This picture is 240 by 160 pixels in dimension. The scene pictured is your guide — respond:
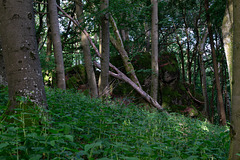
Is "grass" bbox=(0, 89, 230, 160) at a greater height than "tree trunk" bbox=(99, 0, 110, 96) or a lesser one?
lesser

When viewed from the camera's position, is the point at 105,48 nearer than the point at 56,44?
Yes

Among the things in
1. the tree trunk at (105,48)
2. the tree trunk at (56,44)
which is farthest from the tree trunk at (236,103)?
the tree trunk at (56,44)

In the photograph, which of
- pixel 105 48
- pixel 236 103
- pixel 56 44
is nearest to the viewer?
pixel 236 103

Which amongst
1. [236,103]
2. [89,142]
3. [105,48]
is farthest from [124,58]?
[89,142]

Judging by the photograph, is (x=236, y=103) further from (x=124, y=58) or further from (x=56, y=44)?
(x=124, y=58)

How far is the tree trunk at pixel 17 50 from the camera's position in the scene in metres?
2.92

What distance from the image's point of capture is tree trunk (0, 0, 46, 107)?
2.92m

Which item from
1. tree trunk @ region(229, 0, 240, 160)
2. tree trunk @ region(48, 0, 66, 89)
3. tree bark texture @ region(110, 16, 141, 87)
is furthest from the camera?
tree bark texture @ region(110, 16, 141, 87)

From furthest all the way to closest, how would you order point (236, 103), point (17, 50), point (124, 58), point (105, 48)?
point (124, 58)
point (105, 48)
point (17, 50)
point (236, 103)

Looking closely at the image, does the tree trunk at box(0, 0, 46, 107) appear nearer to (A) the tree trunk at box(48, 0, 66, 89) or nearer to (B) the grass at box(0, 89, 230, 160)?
(B) the grass at box(0, 89, 230, 160)

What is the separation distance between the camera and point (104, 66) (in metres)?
7.23

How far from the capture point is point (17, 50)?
292cm

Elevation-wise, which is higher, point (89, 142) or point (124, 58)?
→ point (124, 58)

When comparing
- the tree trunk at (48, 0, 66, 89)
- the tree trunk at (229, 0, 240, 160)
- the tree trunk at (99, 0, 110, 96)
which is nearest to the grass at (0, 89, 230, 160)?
the tree trunk at (229, 0, 240, 160)
